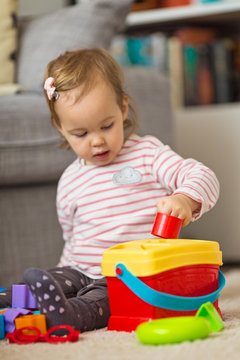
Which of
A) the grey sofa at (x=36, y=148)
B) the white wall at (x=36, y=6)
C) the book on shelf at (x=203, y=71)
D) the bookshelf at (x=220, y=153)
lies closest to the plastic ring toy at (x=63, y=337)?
the grey sofa at (x=36, y=148)

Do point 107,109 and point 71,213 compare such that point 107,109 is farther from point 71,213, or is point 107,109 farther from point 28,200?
point 28,200

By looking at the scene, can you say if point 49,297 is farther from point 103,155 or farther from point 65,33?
point 65,33

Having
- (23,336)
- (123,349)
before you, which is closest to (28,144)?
(23,336)

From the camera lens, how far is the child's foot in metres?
0.91

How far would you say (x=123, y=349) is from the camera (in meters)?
0.82

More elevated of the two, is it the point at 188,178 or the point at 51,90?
the point at 51,90

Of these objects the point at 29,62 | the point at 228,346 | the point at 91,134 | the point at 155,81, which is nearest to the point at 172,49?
the point at 155,81

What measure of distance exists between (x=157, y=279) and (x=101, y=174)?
38cm

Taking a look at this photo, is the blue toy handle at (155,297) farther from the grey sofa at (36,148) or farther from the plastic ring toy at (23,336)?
the grey sofa at (36,148)

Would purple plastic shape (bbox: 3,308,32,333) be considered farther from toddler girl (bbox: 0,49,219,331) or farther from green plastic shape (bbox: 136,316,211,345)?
green plastic shape (bbox: 136,316,211,345)

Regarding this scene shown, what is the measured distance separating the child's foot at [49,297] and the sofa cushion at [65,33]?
2.55ft

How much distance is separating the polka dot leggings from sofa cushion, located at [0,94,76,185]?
0.30 metres

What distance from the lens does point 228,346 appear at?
79cm

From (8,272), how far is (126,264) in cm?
56
